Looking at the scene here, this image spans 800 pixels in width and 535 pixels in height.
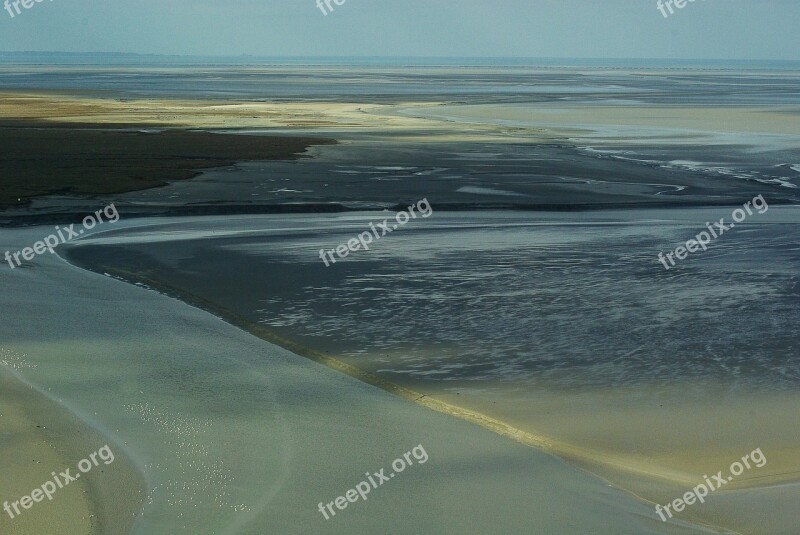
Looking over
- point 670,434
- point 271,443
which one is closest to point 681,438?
point 670,434

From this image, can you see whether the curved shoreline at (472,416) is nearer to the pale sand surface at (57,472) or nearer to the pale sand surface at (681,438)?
the pale sand surface at (681,438)

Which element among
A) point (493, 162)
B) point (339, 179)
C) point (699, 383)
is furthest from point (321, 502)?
A: point (493, 162)

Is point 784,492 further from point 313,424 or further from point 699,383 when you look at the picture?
point 313,424

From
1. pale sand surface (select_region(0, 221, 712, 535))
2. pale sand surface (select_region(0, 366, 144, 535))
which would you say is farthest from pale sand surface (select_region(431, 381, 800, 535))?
pale sand surface (select_region(0, 366, 144, 535))

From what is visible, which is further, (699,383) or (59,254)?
(59,254)

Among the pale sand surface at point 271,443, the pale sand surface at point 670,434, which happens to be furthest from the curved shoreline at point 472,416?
the pale sand surface at point 271,443

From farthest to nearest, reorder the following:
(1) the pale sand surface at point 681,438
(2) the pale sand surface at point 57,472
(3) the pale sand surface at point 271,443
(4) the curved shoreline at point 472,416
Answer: (4) the curved shoreline at point 472,416 → (1) the pale sand surface at point 681,438 → (3) the pale sand surface at point 271,443 → (2) the pale sand surface at point 57,472

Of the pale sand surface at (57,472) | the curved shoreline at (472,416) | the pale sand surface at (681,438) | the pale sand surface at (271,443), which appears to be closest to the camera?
the pale sand surface at (57,472)

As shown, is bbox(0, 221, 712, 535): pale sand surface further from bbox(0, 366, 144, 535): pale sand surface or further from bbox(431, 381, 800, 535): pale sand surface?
bbox(431, 381, 800, 535): pale sand surface
